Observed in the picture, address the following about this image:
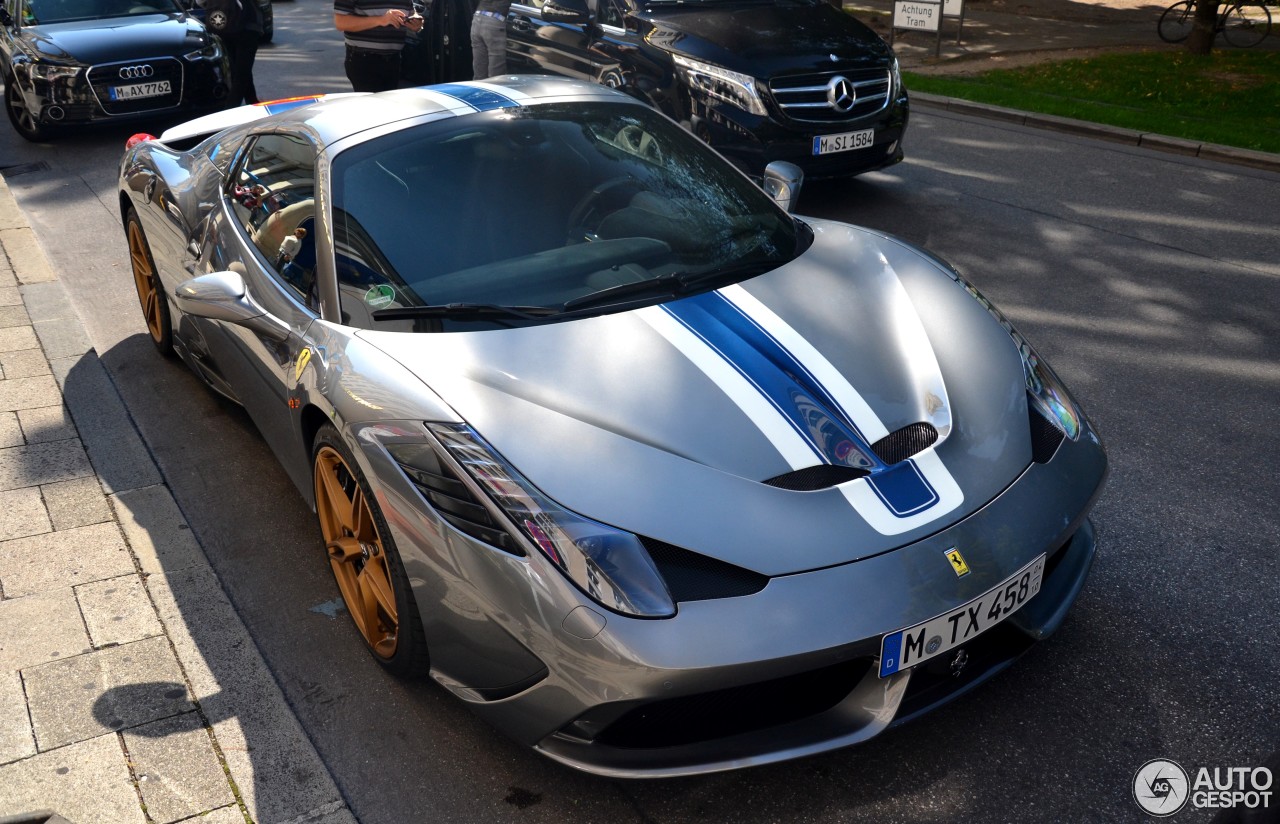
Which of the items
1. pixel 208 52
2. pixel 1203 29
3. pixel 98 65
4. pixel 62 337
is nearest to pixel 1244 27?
pixel 1203 29

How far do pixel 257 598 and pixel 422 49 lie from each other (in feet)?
28.7

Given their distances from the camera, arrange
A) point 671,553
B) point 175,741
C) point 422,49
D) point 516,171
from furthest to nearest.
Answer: point 422,49 → point 516,171 → point 175,741 → point 671,553

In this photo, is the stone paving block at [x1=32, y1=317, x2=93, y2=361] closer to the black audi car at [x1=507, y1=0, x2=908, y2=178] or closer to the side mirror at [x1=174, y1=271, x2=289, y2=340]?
the side mirror at [x1=174, y1=271, x2=289, y2=340]

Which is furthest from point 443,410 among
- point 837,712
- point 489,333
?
point 837,712

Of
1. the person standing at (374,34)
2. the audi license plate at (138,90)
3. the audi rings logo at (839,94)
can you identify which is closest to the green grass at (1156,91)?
the audi rings logo at (839,94)

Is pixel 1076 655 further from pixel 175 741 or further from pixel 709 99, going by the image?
pixel 709 99

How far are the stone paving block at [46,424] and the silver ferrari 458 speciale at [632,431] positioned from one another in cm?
107

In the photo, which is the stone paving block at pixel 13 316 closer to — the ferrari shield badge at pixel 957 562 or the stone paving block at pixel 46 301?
the stone paving block at pixel 46 301

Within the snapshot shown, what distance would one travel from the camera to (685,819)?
2.66 metres

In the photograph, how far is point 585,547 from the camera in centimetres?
246

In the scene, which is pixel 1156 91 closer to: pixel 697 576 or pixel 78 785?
pixel 697 576

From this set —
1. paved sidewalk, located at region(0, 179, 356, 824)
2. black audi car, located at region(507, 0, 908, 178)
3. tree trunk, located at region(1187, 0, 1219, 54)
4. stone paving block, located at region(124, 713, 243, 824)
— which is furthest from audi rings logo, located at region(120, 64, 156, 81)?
tree trunk, located at region(1187, 0, 1219, 54)

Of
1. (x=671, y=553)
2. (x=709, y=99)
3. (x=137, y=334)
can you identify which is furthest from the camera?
(x=709, y=99)

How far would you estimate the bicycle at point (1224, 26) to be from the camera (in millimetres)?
14195
